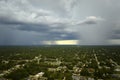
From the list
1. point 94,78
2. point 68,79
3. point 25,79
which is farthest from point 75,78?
point 25,79

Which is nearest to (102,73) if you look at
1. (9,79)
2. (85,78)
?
(85,78)

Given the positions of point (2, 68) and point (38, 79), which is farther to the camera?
point (2, 68)

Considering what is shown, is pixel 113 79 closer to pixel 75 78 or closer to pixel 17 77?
pixel 75 78

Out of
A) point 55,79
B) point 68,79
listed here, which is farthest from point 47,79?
point 68,79

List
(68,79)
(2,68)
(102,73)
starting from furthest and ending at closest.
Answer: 1. (2,68)
2. (102,73)
3. (68,79)

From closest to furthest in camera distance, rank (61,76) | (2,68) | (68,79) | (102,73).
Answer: (68,79) < (61,76) < (102,73) < (2,68)

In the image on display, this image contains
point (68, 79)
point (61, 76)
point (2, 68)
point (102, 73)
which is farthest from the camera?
point (2, 68)

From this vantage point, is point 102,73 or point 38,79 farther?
point 102,73

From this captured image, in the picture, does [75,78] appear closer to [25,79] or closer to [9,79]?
[25,79]

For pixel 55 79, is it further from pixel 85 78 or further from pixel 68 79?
pixel 85 78
